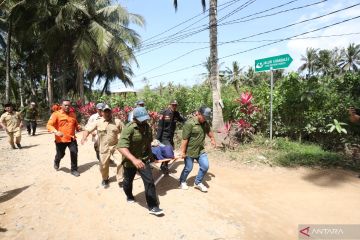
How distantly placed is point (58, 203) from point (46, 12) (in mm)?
17043

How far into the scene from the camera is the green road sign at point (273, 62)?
845 centimetres

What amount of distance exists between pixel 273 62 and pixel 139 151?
5.13 meters

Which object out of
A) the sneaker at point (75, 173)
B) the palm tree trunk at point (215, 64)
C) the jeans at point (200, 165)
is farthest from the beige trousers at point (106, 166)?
the palm tree trunk at point (215, 64)

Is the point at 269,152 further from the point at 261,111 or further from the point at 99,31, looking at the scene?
the point at 99,31

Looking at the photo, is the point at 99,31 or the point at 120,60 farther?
the point at 120,60

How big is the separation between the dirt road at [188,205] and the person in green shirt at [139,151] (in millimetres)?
425

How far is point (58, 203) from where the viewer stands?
241 inches

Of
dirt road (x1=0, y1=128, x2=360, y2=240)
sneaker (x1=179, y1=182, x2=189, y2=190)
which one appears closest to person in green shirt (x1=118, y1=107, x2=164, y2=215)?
dirt road (x1=0, y1=128, x2=360, y2=240)

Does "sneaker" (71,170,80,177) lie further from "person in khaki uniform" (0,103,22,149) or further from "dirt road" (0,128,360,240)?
"person in khaki uniform" (0,103,22,149)

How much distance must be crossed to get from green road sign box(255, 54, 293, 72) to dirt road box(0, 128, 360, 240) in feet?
9.17

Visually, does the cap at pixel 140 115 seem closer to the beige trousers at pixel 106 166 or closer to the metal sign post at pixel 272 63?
the beige trousers at pixel 106 166

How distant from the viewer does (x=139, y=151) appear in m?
5.29

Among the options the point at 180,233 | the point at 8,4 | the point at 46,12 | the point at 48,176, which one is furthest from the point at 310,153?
the point at 8,4

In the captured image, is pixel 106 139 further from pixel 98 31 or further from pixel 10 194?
pixel 98 31
